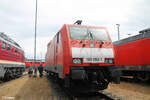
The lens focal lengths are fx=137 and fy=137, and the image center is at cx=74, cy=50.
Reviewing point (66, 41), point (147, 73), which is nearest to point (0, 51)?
point (66, 41)

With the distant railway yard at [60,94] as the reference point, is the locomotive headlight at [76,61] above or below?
above

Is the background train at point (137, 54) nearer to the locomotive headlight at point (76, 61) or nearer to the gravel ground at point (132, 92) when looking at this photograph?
the gravel ground at point (132, 92)

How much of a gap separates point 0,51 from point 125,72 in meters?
10.6

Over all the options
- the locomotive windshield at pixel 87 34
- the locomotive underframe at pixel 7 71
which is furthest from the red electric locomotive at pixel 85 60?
the locomotive underframe at pixel 7 71

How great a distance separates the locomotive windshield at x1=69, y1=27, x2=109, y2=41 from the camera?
5857 mm

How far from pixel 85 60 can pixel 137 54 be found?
6.76 meters

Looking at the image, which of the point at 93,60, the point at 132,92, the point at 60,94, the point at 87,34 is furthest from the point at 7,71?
the point at 132,92

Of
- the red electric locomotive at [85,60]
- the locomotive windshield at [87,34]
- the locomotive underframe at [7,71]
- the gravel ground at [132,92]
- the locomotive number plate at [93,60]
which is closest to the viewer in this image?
the red electric locomotive at [85,60]

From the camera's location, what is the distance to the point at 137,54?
10.4 meters

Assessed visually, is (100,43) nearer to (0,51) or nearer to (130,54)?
(130,54)

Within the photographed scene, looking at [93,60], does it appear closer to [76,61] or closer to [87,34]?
[76,61]

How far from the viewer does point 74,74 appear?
488cm

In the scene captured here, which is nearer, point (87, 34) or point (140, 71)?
point (87, 34)

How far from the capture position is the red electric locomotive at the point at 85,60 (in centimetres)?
511
